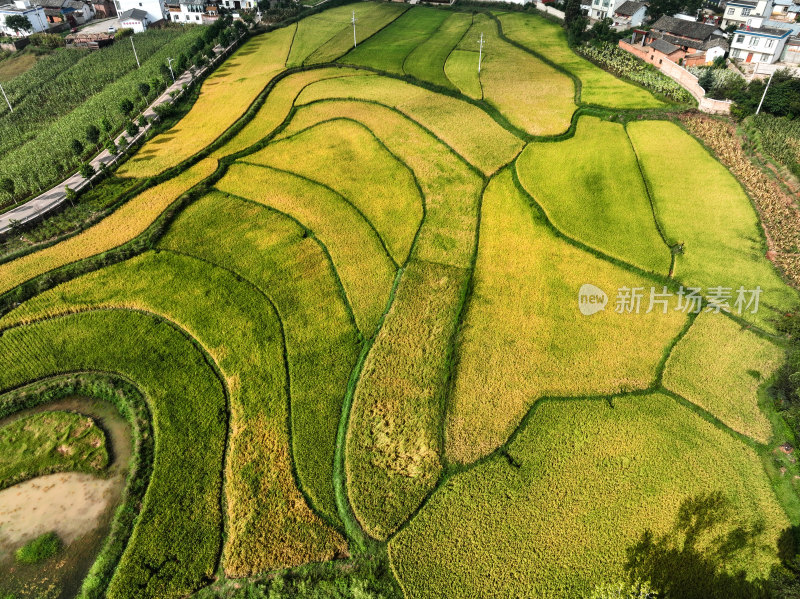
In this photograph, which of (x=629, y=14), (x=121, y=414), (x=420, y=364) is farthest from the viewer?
(x=629, y=14)

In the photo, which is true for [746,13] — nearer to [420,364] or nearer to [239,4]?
[420,364]

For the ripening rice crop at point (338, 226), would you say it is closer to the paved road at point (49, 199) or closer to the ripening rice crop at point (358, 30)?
the paved road at point (49, 199)

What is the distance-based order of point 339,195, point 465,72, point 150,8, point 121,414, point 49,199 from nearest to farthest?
point 121,414, point 49,199, point 339,195, point 465,72, point 150,8

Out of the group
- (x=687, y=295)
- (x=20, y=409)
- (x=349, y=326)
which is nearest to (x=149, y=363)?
(x=20, y=409)

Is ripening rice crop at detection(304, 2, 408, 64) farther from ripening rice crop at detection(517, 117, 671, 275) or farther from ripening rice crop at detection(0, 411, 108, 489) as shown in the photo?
ripening rice crop at detection(0, 411, 108, 489)

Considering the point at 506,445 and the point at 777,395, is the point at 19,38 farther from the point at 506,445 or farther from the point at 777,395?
the point at 777,395
